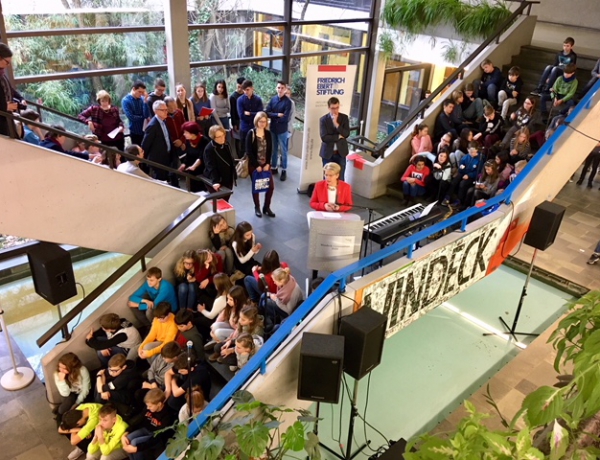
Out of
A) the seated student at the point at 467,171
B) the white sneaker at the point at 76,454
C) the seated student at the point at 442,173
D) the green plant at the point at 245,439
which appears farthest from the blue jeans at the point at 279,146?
the green plant at the point at 245,439

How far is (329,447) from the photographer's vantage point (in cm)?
462

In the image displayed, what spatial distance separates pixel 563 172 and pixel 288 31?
5.81m

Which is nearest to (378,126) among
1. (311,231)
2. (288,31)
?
(288,31)

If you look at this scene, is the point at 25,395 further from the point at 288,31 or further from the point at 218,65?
the point at 288,31

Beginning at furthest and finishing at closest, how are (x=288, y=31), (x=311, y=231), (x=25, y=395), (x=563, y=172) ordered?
1. (x=288, y=31)
2. (x=563, y=172)
3. (x=25, y=395)
4. (x=311, y=231)

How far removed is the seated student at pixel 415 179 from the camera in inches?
314

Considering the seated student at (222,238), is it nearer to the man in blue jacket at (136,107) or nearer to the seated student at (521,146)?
the man in blue jacket at (136,107)

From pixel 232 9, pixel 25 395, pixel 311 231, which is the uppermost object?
pixel 232 9

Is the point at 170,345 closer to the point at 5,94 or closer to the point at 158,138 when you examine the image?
the point at 5,94

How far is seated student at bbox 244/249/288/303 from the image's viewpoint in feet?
17.5

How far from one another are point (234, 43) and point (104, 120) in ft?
11.1

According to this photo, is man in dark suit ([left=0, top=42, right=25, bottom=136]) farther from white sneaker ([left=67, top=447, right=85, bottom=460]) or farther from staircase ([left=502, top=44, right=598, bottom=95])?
staircase ([left=502, top=44, right=598, bottom=95])

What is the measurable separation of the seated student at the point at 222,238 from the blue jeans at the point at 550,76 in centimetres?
544

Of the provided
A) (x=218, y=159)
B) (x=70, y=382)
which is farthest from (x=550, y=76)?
(x=70, y=382)
